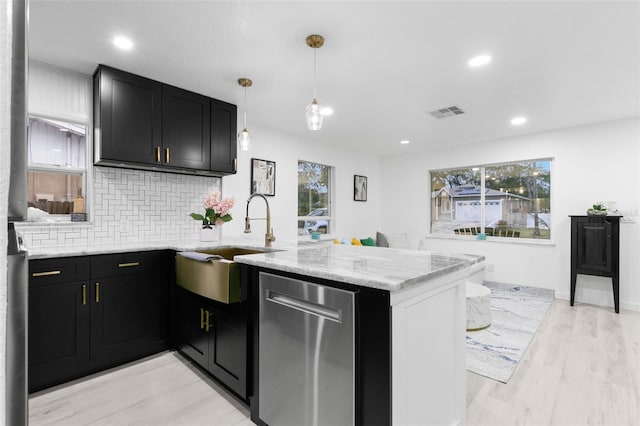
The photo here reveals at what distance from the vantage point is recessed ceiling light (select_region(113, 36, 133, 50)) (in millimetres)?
2337

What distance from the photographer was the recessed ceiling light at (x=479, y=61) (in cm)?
259

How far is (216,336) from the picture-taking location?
2.19 m

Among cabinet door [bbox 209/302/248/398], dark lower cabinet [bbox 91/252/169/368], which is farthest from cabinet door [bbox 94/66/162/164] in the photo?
cabinet door [bbox 209/302/248/398]

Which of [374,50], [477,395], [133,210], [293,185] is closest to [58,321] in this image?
[133,210]

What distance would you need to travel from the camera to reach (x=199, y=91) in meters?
3.27

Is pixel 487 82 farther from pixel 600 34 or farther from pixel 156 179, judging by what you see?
pixel 156 179

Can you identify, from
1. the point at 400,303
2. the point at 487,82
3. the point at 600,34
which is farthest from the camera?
the point at 487,82

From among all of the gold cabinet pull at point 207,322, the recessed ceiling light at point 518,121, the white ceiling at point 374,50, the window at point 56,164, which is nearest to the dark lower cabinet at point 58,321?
the window at point 56,164

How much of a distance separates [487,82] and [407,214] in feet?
11.4

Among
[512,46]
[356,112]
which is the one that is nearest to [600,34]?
[512,46]

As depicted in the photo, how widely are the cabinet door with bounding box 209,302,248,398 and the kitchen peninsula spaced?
4.6 inches

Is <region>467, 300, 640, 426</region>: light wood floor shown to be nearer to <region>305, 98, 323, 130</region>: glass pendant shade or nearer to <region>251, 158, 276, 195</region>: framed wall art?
<region>305, 98, 323, 130</region>: glass pendant shade

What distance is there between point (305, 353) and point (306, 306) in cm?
22

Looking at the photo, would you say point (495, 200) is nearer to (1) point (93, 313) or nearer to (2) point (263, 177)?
(2) point (263, 177)
